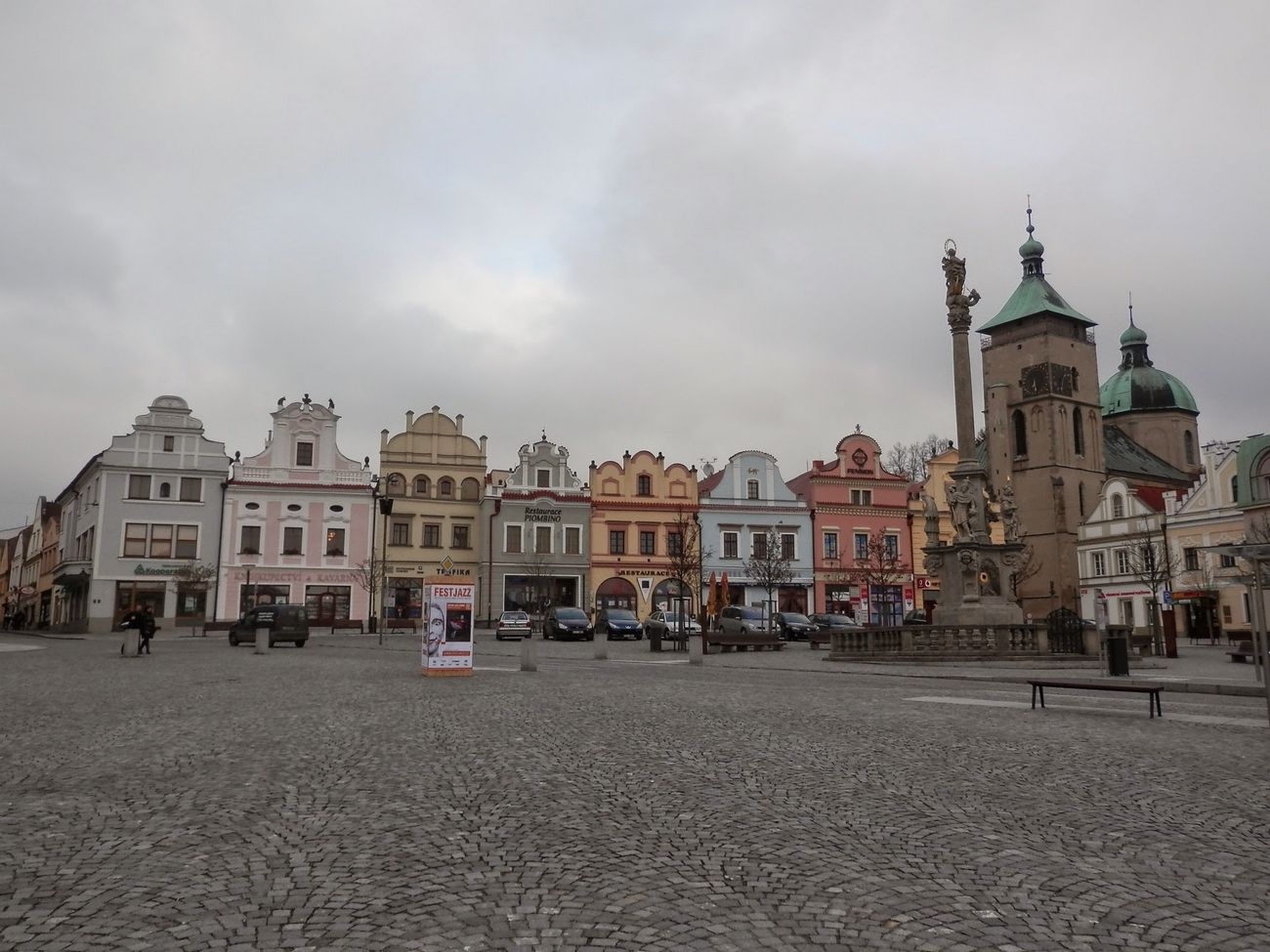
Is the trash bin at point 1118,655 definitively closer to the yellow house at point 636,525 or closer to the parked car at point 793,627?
the parked car at point 793,627

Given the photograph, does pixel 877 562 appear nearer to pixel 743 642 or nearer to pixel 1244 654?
pixel 743 642

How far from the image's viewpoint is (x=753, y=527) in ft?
211

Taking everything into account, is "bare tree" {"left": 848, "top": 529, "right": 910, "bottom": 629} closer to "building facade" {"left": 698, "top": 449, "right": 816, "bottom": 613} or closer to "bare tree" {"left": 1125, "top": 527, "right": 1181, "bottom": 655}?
"building facade" {"left": 698, "top": 449, "right": 816, "bottom": 613}

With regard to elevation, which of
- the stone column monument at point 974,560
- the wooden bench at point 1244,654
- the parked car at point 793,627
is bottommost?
the wooden bench at point 1244,654

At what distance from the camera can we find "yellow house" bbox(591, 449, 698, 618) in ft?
203

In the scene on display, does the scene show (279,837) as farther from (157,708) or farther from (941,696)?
(941,696)

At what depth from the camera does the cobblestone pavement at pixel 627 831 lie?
4.46 meters

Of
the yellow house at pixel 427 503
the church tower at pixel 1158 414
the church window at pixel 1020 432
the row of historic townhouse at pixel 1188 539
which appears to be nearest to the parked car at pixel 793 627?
the row of historic townhouse at pixel 1188 539

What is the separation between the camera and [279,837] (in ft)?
19.5

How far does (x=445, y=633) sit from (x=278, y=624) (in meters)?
18.1

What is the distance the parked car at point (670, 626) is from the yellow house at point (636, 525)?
1011cm

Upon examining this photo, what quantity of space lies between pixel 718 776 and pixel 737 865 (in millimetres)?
2661

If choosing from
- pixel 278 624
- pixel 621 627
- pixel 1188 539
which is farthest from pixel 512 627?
pixel 1188 539

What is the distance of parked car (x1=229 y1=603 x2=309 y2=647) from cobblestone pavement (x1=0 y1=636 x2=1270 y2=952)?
2341 centimetres
